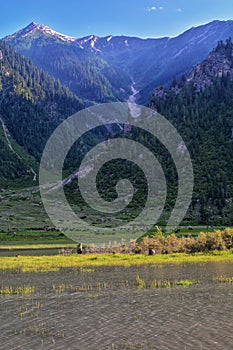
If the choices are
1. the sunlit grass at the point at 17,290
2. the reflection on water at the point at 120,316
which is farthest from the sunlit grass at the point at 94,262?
the reflection on water at the point at 120,316

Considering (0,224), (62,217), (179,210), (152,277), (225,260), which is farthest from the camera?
(62,217)

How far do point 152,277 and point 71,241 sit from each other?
71146 millimetres

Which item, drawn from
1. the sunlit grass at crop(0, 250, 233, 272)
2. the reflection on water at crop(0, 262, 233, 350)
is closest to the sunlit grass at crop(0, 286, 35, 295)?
the reflection on water at crop(0, 262, 233, 350)

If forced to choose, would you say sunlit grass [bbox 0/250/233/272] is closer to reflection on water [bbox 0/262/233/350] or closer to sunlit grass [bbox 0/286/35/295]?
sunlit grass [bbox 0/286/35/295]

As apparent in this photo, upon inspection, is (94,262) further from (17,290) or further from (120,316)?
(120,316)

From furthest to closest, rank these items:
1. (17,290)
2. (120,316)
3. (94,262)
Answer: (94,262) < (17,290) < (120,316)

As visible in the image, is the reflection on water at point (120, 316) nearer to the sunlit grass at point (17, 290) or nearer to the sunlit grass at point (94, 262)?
the sunlit grass at point (17, 290)

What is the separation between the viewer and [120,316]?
24797mm

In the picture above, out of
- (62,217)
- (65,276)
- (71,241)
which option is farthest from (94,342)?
(62,217)

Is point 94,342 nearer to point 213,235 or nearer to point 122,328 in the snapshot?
point 122,328

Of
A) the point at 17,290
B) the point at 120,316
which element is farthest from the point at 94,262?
the point at 120,316

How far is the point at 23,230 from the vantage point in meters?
136

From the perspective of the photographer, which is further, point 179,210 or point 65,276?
point 179,210

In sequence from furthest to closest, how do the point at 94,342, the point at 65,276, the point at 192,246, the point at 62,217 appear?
the point at 62,217, the point at 192,246, the point at 65,276, the point at 94,342
